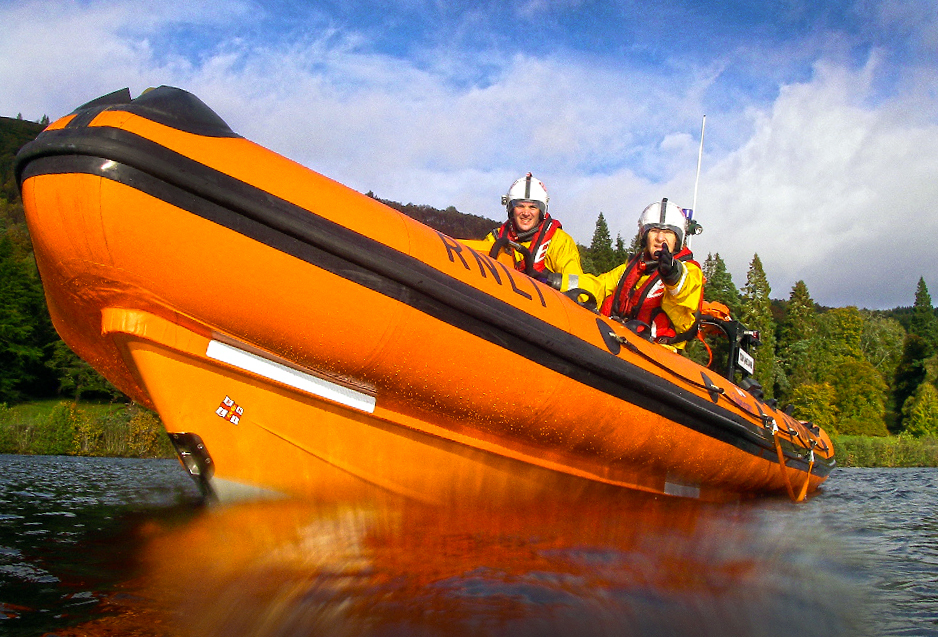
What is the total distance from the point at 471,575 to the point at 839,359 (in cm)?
4495

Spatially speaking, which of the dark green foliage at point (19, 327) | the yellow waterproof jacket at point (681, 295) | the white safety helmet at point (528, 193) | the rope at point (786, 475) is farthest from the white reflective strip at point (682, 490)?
the dark green foliage at point (19, 327)

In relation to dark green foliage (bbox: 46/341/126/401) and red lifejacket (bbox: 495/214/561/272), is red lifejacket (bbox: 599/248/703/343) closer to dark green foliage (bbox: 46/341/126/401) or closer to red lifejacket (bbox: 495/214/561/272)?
red lifejacket (bbox: 495/214/561/272)

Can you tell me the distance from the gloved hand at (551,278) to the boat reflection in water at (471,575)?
58.3 inches

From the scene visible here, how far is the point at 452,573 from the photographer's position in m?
2.28

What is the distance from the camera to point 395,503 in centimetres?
319

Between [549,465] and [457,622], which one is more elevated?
[549,465]

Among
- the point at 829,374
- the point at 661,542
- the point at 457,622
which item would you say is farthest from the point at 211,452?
the point at 829,374

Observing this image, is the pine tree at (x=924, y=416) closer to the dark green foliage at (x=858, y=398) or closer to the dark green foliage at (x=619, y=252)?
the dark green foliage at (x=858, y=398)

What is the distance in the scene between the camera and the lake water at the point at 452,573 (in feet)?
6.14

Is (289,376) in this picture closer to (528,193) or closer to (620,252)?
(528,193)

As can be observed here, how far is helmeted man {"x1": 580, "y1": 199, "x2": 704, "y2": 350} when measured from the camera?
4.87 meters

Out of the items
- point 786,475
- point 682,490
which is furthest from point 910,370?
point 682,490

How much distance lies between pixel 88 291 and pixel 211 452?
2.66 ft

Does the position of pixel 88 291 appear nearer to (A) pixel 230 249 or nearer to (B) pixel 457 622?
(A) pixel 230 249
